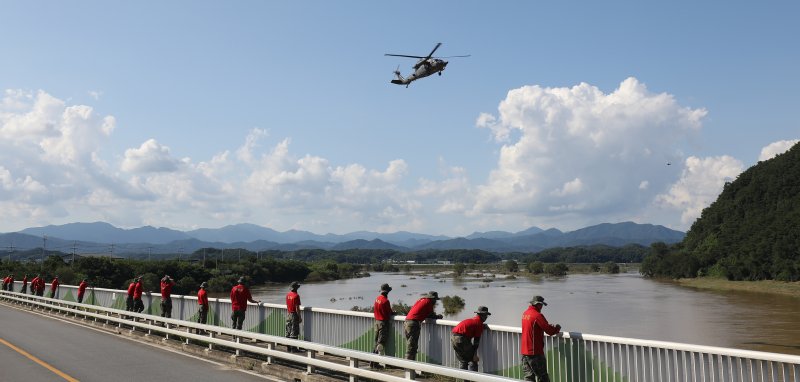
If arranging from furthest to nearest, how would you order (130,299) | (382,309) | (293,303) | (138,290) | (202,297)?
1. (130,299)
2. (138,290)
3. (202,297)
4. (293,303)
5. (382,309)

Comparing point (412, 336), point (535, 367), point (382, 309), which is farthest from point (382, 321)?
point (535, 367)

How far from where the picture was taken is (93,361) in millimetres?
14289

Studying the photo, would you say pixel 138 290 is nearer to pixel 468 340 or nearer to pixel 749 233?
pixel 468 340

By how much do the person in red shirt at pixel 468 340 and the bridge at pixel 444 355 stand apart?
0.90 ft

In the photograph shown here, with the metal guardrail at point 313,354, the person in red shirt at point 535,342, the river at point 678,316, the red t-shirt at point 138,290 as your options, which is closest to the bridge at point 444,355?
the metal guardrail at point 313,354

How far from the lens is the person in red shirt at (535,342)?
8.78 metres

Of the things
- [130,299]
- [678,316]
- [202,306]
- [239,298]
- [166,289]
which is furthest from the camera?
[678,316]

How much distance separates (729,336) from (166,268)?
7363 cm

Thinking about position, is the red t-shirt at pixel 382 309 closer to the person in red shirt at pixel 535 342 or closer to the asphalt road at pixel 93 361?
→ the asphalt road at pixel 93 361

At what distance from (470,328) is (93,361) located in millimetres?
9379

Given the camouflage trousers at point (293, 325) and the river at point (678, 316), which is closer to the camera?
the camouflage trousers at point (293, 325)

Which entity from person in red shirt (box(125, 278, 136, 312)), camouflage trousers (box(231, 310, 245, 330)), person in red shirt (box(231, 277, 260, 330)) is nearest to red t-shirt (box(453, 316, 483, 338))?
person in red shirt (box(231, 277, 260, 330))

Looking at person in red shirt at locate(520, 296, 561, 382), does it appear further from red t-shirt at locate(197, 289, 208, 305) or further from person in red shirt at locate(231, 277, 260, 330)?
red t-shirt at locate(197, 289, 208, 305)

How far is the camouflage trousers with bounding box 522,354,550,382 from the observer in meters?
8.81
